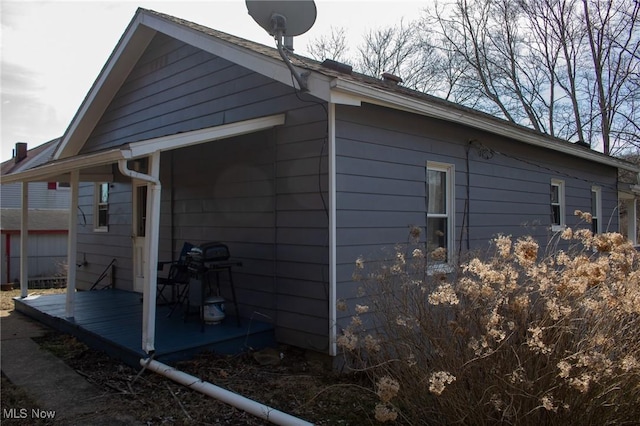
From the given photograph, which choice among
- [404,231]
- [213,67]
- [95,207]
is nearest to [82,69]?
[95,207]

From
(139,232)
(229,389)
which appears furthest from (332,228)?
(139,232)

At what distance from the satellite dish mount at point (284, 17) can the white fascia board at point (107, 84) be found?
3.94 meters

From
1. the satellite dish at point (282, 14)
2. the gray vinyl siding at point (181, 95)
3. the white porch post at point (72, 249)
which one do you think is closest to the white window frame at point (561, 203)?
the gray vinyl siding at point (181, 95)

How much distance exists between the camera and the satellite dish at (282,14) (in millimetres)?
4641

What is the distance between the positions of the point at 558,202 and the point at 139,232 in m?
8.41

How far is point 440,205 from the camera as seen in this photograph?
653 centimetres

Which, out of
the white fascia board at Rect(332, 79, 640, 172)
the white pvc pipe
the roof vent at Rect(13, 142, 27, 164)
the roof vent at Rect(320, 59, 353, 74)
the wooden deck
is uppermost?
the roof vent at Rect(13, 142, 27, 164)

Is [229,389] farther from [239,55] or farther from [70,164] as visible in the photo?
[239,55]

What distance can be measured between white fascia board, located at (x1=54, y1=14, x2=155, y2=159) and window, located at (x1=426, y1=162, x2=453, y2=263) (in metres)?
5.32

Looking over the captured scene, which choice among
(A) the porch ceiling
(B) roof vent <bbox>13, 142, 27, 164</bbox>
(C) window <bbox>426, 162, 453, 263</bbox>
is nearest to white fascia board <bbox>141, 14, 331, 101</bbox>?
(A) the porch ceiling

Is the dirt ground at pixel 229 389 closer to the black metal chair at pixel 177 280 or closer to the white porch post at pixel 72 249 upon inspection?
the white porch post at pixel 72 249

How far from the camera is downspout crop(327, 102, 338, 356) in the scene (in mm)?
4832

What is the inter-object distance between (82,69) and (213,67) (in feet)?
13.3

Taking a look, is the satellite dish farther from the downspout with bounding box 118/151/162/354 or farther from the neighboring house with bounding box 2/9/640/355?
the downspout with bounding box 118/151/162/354
